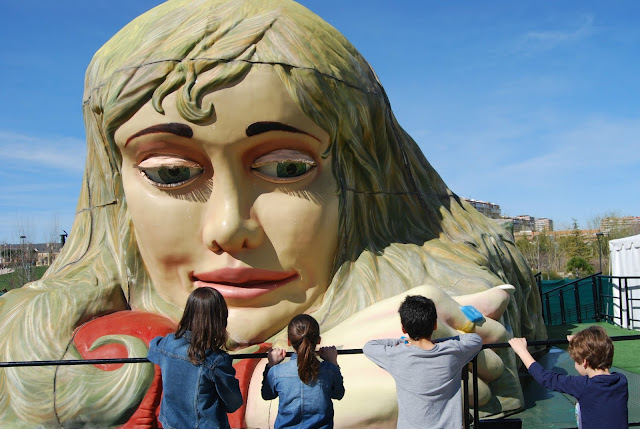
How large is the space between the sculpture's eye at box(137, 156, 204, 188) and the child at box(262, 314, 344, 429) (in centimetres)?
205

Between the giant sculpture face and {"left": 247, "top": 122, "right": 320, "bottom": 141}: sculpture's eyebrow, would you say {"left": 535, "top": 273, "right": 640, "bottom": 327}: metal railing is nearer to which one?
the giant sculpture face

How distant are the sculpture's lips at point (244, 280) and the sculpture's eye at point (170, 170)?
656 millimetres

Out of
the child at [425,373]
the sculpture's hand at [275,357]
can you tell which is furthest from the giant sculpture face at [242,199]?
the child at [425,373]

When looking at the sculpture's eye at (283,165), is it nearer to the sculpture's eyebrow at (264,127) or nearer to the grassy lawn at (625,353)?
the sculpture's eyebrow at (264,127)

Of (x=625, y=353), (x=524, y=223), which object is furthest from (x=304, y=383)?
(x=524, y=223)

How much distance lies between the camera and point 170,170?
4.05 meters

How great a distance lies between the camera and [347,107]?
168 inches

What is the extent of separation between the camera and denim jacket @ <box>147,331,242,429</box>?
2.14m

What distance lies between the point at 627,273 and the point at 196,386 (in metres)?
9.80

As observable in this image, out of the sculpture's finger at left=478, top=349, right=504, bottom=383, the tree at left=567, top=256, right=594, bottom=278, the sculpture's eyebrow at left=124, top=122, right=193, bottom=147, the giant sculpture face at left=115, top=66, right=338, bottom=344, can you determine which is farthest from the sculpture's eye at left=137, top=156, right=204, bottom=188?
the tree at left=567, top=256, right=594, bottom=278

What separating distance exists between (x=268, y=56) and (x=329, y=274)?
1578mm

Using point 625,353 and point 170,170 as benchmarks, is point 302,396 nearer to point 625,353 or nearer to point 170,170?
point 170,170

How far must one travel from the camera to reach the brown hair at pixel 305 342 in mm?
2162

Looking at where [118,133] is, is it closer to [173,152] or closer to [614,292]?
[173,152]
